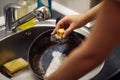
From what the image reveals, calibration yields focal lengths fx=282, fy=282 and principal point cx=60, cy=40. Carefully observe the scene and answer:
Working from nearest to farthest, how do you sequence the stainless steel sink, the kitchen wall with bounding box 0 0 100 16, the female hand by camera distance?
the female hand
the stainless steel sink
the kitchen wall with bounding box 0 0 100 16

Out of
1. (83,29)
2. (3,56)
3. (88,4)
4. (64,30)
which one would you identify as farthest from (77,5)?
(3,56)

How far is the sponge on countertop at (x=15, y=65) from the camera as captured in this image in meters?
1.10

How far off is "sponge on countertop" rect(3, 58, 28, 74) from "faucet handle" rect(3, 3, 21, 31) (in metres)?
0.14

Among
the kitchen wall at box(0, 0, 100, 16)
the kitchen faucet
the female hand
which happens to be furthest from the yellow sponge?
the kitchen wall at box(0, 0, 100, 16)

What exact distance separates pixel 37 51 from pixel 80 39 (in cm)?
19

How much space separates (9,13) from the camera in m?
1.10

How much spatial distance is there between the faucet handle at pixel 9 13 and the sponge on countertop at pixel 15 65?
0.45ft

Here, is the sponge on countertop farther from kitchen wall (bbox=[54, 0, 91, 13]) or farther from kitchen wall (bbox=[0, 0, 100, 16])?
kitchen wall (bbox=[54, 0, 91, 13])

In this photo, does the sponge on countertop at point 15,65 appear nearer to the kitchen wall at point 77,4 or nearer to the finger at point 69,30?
the finger at point 69,30

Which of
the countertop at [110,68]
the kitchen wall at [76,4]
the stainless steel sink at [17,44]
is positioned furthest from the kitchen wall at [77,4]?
the countertop at [110,68]

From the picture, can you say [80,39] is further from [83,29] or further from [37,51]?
[37,51]

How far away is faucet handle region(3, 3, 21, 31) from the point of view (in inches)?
43.0

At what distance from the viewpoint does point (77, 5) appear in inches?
54.9

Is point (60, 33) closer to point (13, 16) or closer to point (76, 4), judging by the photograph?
point (13, 16)
